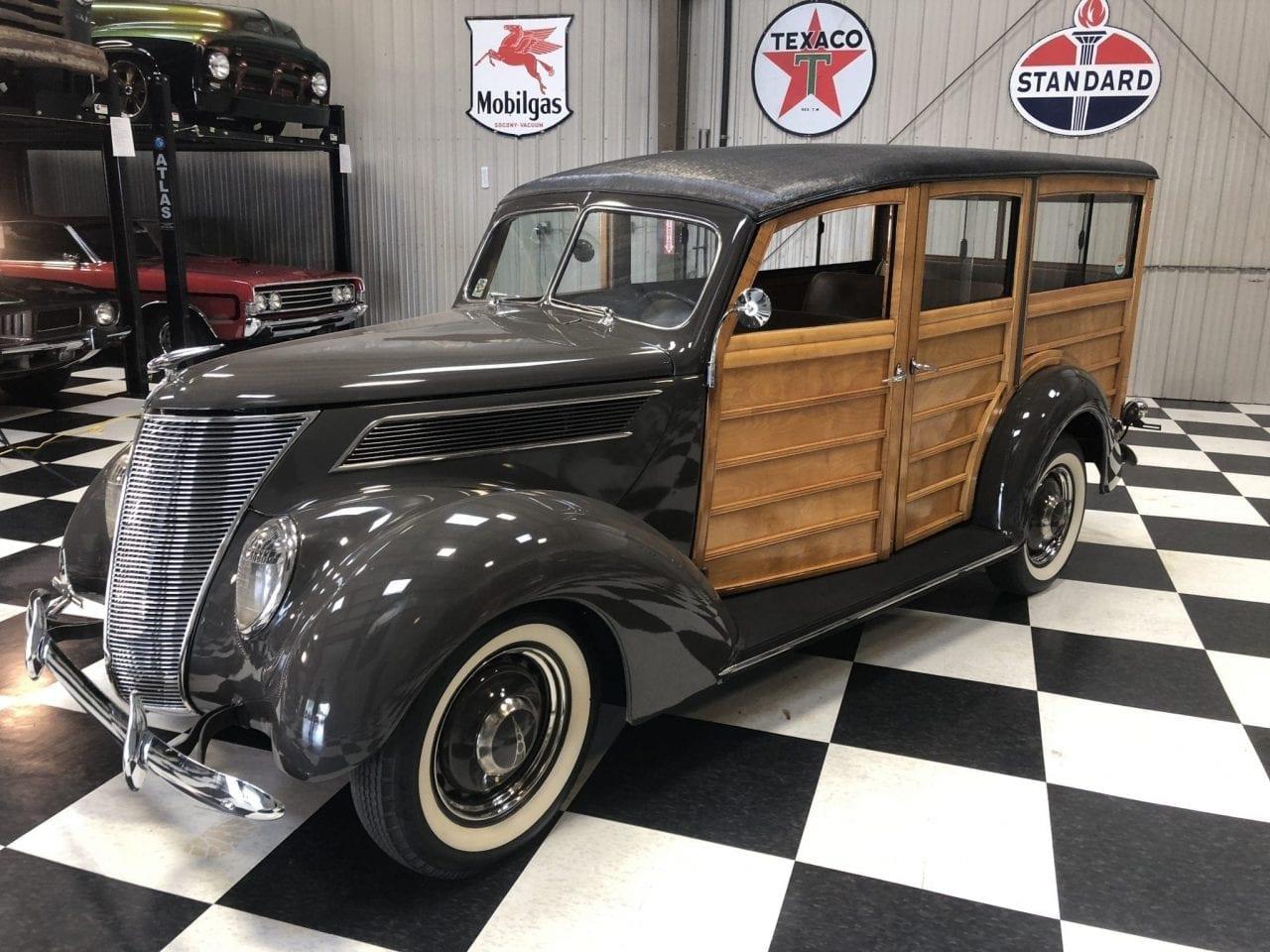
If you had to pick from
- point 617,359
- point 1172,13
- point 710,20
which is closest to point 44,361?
point 617,359

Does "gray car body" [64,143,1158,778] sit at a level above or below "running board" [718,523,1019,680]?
above

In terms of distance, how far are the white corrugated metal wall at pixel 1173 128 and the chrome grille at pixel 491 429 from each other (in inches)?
236

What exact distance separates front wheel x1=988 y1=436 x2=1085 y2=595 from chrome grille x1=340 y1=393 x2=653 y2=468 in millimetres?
1694

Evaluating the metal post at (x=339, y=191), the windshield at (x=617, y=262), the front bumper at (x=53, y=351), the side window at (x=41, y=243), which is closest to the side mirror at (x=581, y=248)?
the windshield at (x=617, y=262)

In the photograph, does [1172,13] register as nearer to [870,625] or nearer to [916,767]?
[870,625]

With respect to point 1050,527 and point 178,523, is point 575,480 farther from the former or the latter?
point 1050,527

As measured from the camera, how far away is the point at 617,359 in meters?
2.32

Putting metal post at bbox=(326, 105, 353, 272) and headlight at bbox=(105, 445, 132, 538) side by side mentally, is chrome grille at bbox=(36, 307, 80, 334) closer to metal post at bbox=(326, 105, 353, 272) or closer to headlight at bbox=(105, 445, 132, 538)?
metal post at bbox=(326, 105, 353, 272)

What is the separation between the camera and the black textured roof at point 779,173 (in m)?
2.50

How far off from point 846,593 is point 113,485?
1.97 metres

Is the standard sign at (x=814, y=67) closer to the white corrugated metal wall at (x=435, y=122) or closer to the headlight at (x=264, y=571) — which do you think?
the white corrugated metal wall at (x=435, y=122)

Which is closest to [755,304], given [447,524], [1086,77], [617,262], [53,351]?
[617,262]

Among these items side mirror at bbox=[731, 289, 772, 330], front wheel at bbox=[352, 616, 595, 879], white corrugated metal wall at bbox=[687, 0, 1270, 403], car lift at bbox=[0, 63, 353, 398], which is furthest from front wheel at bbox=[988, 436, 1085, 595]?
car lift at bbox=[0, 63, 353, 398]

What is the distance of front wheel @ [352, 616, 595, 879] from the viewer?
1.83m
